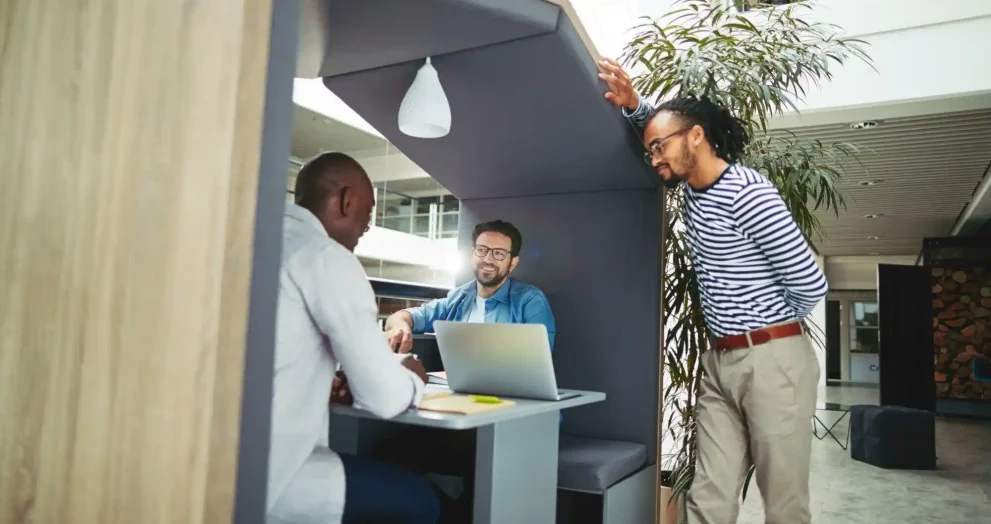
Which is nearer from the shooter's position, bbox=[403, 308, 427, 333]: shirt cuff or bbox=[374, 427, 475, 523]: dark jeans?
bbox=[374, 427, 475, 523]: dark jeans

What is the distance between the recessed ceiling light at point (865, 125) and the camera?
19.2 feet

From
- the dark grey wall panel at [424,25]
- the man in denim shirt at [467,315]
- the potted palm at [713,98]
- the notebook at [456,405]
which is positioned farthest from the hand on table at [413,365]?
the potted palm at [713,98]

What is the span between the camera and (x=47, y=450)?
958 mm

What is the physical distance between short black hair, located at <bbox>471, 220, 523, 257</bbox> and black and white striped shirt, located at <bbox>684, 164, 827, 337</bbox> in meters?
0.83

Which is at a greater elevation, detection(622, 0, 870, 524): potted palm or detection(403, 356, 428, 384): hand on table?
detection(622, 0, 870, 524): potted palm

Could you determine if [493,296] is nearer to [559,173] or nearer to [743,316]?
[559,173]

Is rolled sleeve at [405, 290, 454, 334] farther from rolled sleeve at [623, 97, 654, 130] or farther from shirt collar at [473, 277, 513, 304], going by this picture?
rolled sleeve at [623, 97, 654, 130]

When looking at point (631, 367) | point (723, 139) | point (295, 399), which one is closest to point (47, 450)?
point (295, 399)

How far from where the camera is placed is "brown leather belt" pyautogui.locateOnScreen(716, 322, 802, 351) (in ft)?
6.08

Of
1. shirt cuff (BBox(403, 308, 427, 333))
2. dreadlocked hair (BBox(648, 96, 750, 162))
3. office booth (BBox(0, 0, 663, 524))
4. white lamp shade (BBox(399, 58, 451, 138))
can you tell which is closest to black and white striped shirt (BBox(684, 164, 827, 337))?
dreadlocked hair (BBox(648, 96, 750, 162))

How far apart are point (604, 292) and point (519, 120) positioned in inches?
32.7

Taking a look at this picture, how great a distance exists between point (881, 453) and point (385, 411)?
213 inches

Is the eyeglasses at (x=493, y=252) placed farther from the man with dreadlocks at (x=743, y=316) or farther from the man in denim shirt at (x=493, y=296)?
the man with dreadlocks at (x=743, y=316)

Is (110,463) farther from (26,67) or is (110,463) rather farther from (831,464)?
(831,464)
